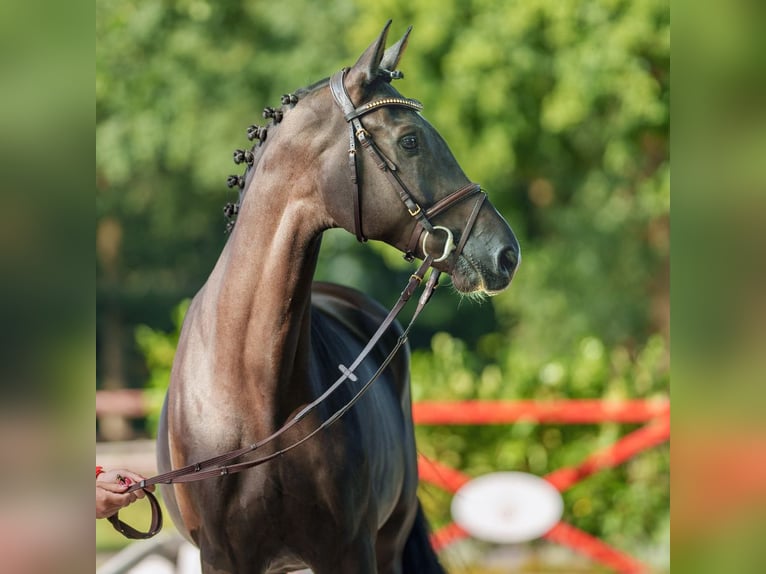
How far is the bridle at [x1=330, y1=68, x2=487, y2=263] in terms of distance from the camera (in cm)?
274

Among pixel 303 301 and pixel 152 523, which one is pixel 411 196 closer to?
pixel 303 301

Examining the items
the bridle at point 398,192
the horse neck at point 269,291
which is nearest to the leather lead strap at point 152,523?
the horse neck at point 269,291

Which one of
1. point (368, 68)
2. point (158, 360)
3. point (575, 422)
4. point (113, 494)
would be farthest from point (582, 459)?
point (368, 68)

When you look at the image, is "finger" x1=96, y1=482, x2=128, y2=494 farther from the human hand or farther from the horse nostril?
the horse nostril

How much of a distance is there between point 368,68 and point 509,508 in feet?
15.3

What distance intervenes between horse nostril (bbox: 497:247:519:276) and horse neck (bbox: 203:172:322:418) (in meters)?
0.49

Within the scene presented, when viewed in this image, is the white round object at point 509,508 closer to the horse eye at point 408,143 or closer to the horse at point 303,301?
the horse at point 303,301

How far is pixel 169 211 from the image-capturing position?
15023 millimetres

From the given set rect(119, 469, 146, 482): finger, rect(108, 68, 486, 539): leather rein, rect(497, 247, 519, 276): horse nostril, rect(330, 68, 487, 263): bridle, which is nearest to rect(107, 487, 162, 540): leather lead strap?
rect(119, 469, 146, 482): finger

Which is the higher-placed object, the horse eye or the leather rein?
the horse eye

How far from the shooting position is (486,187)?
40.6 ft
